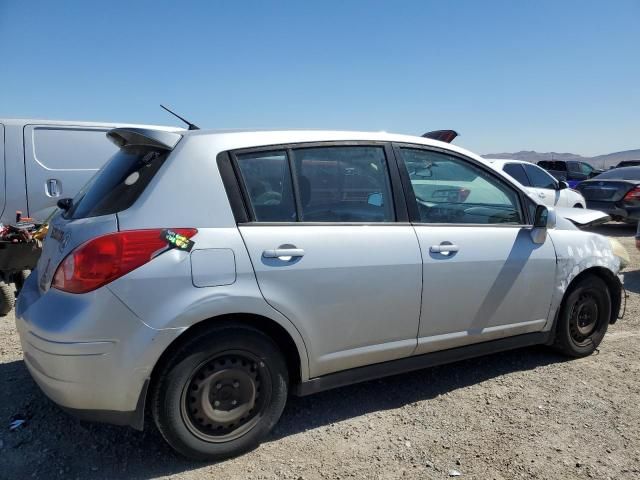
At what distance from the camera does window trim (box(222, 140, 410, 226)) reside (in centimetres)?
265

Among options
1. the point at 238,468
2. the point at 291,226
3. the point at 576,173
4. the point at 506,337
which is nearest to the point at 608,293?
the point at 506,337

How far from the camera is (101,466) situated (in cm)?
262

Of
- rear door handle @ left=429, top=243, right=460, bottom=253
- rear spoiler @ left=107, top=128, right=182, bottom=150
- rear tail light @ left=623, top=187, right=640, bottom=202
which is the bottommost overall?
rear tail light @ left=623, top=187, right=640, bottom=202

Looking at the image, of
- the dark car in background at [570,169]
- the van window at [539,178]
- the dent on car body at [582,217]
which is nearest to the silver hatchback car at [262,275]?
the dent on car body at [582,217]

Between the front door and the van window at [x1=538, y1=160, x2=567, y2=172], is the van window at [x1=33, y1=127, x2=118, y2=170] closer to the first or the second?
the front door

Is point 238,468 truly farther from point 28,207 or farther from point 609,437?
point 28,207

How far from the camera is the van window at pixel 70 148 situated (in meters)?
5.67

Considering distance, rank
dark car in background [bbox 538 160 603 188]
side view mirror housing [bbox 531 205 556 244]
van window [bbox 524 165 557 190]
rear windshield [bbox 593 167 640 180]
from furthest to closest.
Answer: dark car in background [bbox 538 160 603 188], rear windshield [bbox 593 167 640 180], van window [bbox 524 165 557 190], side view mirror housing [bbox 531 205 556 244]

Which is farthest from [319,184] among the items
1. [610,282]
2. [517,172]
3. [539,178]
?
[539,178]

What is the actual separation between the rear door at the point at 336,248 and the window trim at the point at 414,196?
7 cm

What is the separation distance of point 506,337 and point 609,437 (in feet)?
2.91

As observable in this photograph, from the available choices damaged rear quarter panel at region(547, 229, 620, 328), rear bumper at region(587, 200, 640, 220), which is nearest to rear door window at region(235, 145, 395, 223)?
damaged rear quarter panel at region(547, 229, 620, 328)

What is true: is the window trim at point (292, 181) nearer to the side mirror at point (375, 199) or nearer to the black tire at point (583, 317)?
the side mirror at point (375, 199)

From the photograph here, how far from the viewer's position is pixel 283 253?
2660 mm
